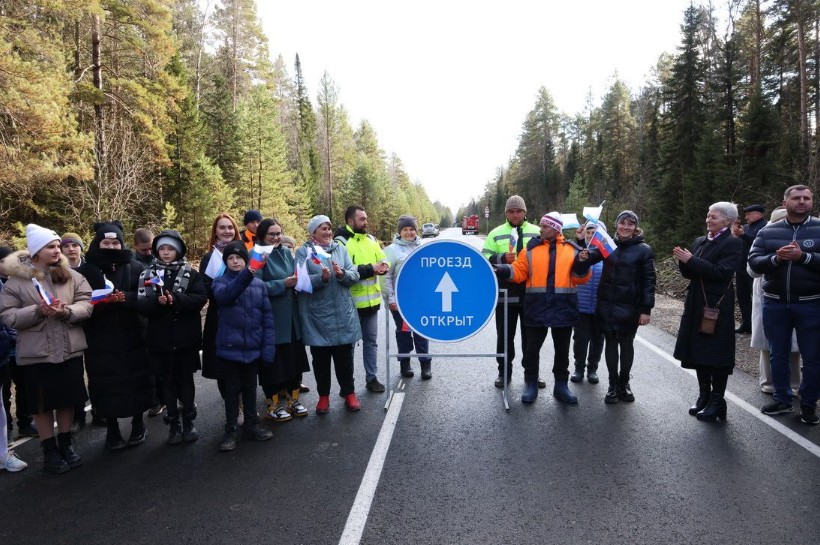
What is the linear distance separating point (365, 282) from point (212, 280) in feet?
5.88

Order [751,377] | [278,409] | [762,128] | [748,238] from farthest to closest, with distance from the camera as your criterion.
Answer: [762,128] < [748,238] < [751,377] < [278,409]

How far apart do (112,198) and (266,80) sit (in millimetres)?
29270

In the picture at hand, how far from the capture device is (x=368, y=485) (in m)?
3.81

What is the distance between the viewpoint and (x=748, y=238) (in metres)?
8.33

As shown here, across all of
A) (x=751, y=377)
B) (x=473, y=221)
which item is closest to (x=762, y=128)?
(x=751, y=377)

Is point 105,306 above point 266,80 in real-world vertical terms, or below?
below

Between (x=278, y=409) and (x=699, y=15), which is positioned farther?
(x=699, y=15)

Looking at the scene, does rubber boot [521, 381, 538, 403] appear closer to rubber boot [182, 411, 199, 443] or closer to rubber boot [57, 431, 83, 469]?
rubber boot [182, 411, 199, 443]

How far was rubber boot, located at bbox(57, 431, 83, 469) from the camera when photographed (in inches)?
172

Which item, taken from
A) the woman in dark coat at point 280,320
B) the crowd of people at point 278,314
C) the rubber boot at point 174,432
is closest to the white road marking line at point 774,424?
the crowd of people at point 278,314

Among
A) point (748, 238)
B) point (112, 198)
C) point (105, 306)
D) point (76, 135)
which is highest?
point (76, 135)

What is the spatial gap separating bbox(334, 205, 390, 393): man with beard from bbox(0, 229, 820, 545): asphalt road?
33.6 inches

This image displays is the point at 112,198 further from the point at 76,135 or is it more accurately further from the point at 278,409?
the point at 278,409

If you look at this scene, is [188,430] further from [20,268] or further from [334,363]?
[20,268]
